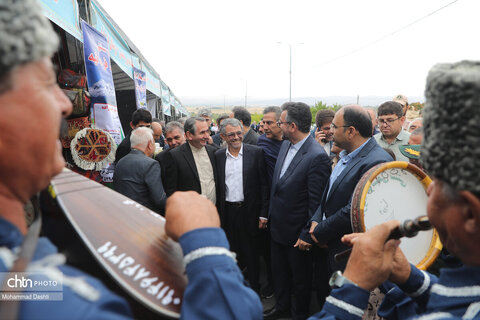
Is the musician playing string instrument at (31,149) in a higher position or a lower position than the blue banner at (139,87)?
lower

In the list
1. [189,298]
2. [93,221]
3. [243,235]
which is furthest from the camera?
[243,235]

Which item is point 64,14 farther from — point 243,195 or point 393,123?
point 393,123

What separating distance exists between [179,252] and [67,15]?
3208 millimetres

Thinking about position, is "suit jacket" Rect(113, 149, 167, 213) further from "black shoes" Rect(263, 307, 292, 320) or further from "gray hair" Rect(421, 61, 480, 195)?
"gray hair" Rect(421, 61, 480, 195)

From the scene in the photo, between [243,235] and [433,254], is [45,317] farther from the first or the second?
[243,235]

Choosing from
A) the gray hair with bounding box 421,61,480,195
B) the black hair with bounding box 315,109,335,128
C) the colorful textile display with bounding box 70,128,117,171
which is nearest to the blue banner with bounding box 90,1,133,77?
the colorful textile display with bounding box 70,128,117,171

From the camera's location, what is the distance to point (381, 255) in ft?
3.68

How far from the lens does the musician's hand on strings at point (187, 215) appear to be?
83 cm

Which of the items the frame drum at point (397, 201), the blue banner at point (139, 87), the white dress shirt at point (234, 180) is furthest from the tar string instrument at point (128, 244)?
the blue banner at point (139, 87)

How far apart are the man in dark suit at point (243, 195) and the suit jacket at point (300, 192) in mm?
608

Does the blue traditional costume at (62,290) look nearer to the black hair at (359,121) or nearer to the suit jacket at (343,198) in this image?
the suit jacket at (343,198)

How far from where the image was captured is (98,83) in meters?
3.59

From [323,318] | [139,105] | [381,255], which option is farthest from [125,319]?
[139,105]

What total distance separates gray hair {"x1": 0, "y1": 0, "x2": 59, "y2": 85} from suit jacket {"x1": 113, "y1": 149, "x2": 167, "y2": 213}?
9.04 ft
